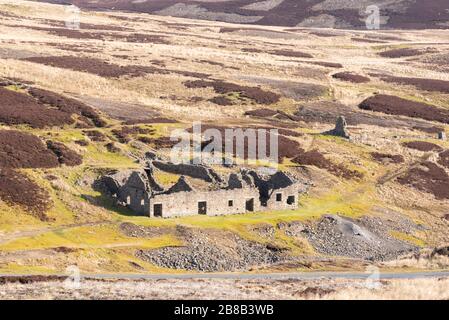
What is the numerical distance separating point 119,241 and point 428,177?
42.5 metres

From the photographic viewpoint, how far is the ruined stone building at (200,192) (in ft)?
189

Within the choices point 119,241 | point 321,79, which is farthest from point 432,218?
point 321,79

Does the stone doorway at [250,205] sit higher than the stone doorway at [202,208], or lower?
lower

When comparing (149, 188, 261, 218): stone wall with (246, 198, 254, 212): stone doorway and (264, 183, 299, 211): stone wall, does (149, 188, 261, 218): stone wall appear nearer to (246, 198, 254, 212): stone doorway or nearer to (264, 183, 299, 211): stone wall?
(246, 198, 254, 212): stone doorway

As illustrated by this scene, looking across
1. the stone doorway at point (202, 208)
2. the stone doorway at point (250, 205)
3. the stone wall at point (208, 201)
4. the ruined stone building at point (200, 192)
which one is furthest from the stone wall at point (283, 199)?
the stone doorway at point (202, 208)

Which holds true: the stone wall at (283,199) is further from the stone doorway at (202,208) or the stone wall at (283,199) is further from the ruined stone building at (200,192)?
the stone doorway at (202,208)

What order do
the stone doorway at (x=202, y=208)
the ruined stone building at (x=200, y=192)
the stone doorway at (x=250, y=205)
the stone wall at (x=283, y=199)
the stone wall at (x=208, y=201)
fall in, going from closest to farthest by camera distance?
the stone wall at (x=208, y=201)
the ruined stone building at (x=200, y=192)
the stone doorway at (x=202, y=208)
the stone doorway at (x=250, y=205)
the stone wall at (x=283, y=199)

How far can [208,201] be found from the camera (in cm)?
5931

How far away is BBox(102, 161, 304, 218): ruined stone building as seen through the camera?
57.5m

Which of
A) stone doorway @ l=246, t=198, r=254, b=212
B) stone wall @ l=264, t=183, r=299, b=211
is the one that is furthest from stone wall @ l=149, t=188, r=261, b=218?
stone wall @ l=264, t=183, r=299, b=211

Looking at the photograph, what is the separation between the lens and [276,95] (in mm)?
119500

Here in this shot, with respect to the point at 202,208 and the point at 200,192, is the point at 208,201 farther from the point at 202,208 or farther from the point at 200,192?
the point at 200,192
